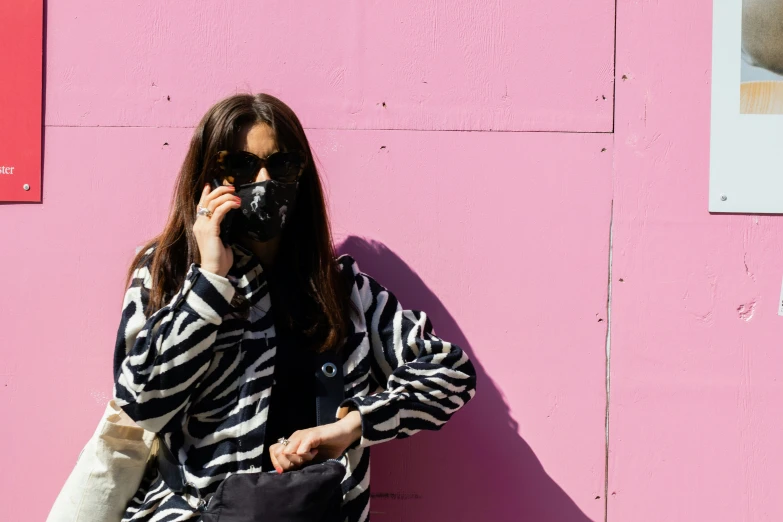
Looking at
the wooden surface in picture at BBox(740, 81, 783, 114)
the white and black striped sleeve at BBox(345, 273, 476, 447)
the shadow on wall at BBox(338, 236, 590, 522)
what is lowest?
the shadow on wall at BBox(338, 236, 590, 522)

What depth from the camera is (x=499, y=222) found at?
2477 millimetres

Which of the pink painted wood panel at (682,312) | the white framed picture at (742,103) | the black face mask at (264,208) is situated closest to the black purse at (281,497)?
the black face mask at (264,208)

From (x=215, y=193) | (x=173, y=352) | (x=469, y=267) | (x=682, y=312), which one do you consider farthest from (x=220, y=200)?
(x=682, y=312)

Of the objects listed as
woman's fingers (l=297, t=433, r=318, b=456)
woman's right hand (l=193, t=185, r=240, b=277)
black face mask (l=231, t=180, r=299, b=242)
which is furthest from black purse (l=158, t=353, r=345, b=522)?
black face mask (l=231, t=180, r=299, b=242)

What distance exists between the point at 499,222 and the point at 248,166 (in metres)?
0.89

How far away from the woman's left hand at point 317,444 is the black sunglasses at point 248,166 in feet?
2.17

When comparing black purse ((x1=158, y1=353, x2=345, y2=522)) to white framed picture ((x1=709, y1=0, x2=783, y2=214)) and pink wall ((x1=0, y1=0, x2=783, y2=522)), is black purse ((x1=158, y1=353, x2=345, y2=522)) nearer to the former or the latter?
pink wall ((x1=0, y1=0, x2=783, y2=522))

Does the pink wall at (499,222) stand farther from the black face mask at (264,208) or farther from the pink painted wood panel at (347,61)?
the black face mask at (264,208)

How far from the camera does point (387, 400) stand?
2.00 metres

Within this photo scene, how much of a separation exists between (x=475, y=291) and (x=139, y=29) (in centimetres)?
140

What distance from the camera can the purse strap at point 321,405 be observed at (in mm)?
1957

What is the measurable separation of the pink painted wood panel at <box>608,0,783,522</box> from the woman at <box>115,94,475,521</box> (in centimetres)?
72

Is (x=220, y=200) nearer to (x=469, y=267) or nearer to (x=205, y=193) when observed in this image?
(x=205, y=193)

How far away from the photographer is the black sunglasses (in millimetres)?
1996
